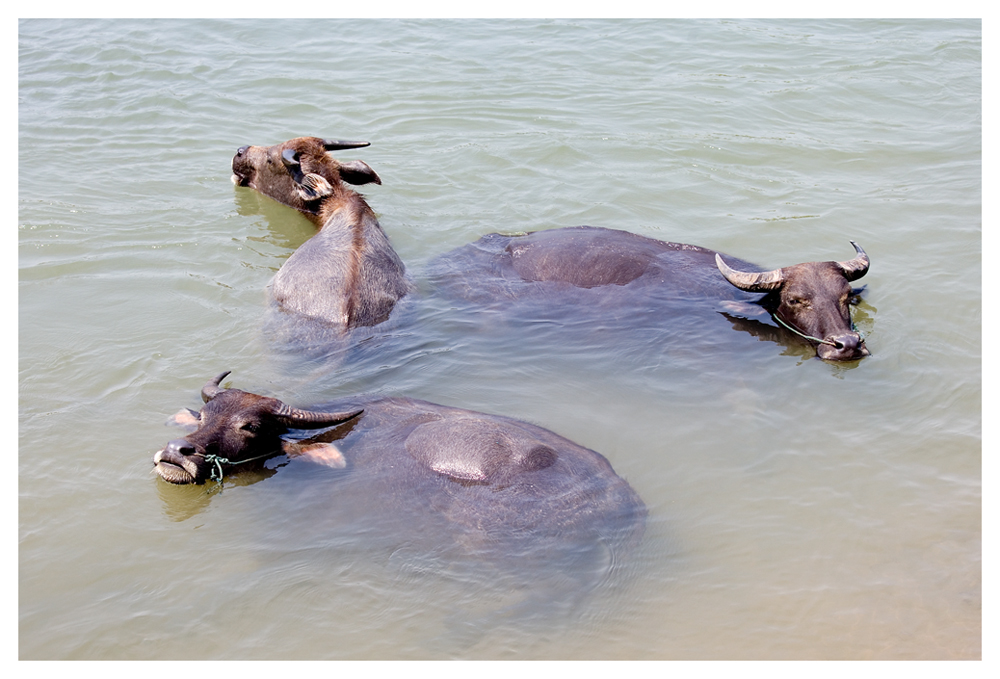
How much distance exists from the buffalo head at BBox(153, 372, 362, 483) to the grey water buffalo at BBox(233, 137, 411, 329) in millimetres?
1504

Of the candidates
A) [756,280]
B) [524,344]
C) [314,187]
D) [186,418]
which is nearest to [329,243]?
[314,187]

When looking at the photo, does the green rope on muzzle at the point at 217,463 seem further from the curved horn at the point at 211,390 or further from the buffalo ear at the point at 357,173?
the buffalo ear at the point at 357,173

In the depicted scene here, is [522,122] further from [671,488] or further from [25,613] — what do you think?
[25,613]

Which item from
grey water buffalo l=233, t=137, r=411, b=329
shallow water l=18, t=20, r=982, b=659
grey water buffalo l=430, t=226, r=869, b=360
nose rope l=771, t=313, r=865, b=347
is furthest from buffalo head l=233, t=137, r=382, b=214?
nose rope l=771, t=313, r=865, b=347

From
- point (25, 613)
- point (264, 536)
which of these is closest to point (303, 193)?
point (264, 536)

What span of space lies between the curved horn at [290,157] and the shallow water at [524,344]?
0.83 m

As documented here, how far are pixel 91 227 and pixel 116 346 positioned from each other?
2701mm

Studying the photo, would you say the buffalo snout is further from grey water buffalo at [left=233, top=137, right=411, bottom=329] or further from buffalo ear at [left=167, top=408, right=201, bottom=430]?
buffalo ear at [left=167, top=408, right=201, bottom=430]

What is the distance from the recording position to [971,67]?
1292 cm

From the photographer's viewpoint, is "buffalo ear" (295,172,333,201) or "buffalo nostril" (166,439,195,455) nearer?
"buffalo nostril" (166,439,195,455)

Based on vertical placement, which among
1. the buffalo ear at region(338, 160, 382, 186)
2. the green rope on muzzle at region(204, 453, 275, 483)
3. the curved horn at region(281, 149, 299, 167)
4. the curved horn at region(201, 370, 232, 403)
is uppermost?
the curved horn at region(281, 149, 299, 167)

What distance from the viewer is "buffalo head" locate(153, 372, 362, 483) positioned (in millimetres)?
5496

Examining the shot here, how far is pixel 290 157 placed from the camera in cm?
915

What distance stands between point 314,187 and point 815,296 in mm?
5259
